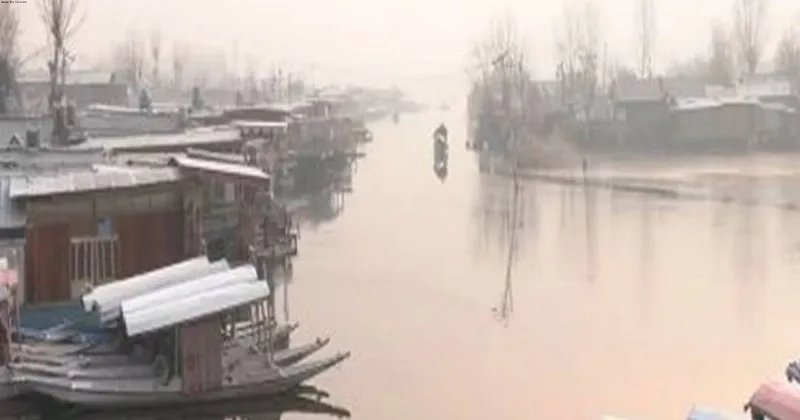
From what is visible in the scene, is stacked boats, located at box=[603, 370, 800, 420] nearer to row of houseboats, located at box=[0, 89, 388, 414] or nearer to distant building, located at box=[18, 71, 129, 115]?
row of houseboats, located at box=[0, 89, 388, 414]

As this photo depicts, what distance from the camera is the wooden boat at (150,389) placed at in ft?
29.0

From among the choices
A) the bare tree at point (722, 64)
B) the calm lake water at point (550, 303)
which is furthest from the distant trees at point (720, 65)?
the calm lake water at point (550, 303)

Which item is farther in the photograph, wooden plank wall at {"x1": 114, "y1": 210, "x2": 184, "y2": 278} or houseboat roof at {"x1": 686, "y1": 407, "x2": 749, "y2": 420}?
wooden plank wall at {"x1": 114, "y1": 210, "x2": 184, "y2": 278}

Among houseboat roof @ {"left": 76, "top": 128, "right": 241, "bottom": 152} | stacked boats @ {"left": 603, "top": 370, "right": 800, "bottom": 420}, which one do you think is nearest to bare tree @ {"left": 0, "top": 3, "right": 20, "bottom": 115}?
houseboat roof @ {"left": 76, "top": 128, "right": 241, "bottom": 152}

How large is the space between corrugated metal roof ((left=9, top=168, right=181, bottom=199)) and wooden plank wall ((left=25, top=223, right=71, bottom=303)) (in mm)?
349

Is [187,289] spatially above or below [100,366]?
above

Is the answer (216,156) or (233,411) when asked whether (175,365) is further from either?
(216,156)

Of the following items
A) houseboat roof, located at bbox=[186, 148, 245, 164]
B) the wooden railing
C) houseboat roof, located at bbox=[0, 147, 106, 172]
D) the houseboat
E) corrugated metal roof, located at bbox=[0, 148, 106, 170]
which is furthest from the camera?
the houseboat

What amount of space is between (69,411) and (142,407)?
22.5 inches

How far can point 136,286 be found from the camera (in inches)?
388

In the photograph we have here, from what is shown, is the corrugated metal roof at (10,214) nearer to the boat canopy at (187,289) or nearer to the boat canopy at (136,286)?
the boat canopy at (136,286)

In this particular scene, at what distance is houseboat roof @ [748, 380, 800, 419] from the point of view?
23.2 ft

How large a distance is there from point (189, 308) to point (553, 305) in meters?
6.57

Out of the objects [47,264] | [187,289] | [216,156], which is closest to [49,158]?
[216,156]
